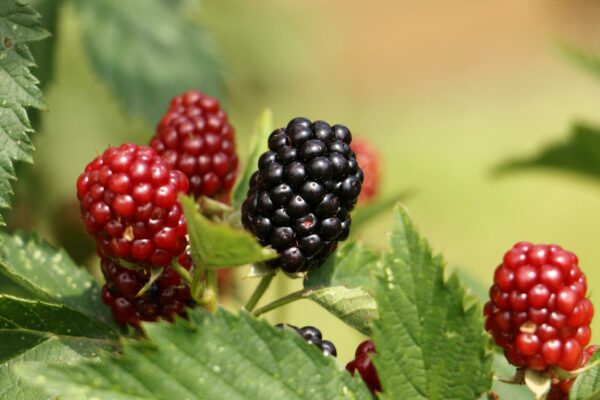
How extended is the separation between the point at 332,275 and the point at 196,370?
37cm

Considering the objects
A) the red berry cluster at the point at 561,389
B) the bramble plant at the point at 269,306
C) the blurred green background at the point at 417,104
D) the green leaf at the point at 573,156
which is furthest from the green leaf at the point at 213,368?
the green leaf at the point at 573,156

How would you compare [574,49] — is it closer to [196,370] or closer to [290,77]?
[196,370]

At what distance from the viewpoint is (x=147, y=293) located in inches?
49.4

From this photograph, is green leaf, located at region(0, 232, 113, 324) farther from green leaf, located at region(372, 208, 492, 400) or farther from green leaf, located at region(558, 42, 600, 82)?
green leaf, located at region(558, 42, 600, 82)

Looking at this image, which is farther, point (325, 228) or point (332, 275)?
point (332, 275)

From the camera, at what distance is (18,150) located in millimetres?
1239

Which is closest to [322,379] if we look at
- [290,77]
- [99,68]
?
[99,68]

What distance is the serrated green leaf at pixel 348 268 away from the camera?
1.35 m

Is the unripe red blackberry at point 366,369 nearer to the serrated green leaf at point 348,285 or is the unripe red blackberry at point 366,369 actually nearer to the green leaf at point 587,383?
the serrated green leaf at point 348,285

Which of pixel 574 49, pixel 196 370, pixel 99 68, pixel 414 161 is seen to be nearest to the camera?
pixel 196 370

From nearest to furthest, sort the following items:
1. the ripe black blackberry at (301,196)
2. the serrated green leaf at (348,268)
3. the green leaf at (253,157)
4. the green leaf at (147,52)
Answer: the ripe black blackberry at (301,196) → the serrated green leaf at (348,268) → the green leaf at (253,157) → the green leaf at (147,52)

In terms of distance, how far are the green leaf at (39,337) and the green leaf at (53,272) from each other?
0.30 feet

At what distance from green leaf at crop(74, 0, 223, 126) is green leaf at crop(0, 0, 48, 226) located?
863 mm

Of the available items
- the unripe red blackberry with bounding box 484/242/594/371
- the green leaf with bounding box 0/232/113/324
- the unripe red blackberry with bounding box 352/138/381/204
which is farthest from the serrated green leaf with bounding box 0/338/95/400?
the unripe red blackberry with bounding box 352/138/381/204
